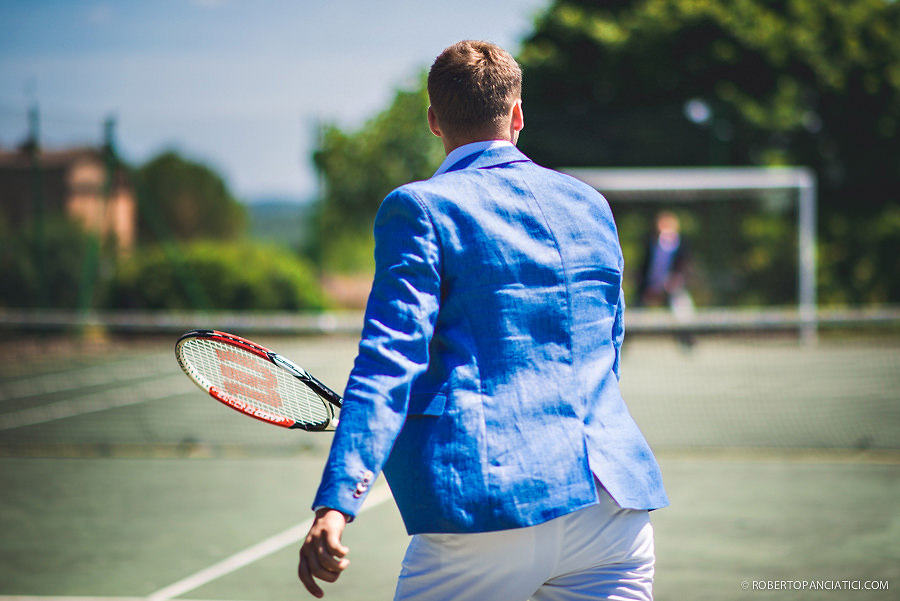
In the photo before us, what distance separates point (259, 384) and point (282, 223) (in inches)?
632

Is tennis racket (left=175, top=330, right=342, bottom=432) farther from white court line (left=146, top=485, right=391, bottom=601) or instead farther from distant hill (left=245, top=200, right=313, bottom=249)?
distant hill (left=245, top=200, right=313, bottom=249)

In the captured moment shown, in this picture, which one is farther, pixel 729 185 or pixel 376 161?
pixel 376 161

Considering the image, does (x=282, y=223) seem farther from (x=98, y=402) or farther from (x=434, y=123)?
(x=434, y=123)

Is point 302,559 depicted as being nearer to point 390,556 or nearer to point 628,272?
point 390,556

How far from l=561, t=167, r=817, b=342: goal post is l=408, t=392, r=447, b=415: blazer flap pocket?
48.6 feet

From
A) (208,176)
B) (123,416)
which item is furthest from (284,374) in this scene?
(208,176)

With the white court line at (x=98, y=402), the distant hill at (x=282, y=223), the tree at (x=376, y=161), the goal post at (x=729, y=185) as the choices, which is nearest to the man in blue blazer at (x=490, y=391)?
the white court line at (x=98, y=402)

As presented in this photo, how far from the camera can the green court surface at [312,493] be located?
434 cm

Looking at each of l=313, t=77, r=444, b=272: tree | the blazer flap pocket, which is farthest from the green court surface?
l=313, t=77, r=444, b=272: tree

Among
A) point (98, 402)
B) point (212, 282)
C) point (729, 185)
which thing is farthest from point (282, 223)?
point (729, 185)

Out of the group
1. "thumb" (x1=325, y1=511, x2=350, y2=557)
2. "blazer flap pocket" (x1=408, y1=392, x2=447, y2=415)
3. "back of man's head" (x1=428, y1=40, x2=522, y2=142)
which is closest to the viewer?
"thumb" (x1=325, y1=511, x2=350, y2=557)

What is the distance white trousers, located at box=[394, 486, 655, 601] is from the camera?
70.7 inches

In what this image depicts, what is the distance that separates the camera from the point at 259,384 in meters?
2.34

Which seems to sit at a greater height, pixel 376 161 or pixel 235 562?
pixel 376 161
